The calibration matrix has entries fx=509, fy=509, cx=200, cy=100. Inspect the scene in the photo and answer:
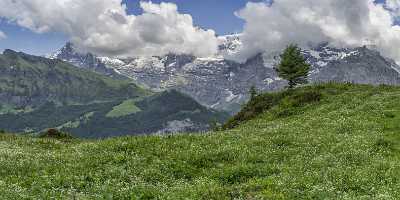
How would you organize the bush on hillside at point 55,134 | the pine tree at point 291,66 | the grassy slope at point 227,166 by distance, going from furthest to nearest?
the pine tree at point 291,66
the bush on hillside at point 55,134
the grassy slope at point 227,166

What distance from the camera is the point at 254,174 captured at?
24641 millimetres

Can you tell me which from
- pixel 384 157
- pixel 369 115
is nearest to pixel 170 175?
pixel 384 157

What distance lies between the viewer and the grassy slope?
65.2ft

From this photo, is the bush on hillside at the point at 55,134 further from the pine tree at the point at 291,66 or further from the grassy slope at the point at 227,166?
the pine tree at the point at 291,66

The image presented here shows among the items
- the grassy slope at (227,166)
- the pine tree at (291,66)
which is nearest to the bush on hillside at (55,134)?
the grassy slope at (227,166)

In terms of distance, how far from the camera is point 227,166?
86.5 ft

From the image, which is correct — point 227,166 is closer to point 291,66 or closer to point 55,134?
point 55,134

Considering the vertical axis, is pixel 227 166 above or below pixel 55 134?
below

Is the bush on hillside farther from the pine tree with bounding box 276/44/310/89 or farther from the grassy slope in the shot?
the pine tree with bounding box 276/44/310/89

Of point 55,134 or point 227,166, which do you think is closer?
point 227,166

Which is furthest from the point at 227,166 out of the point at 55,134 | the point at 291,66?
the point at 291,66

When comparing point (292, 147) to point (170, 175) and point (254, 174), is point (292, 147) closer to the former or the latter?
point (254, 174)

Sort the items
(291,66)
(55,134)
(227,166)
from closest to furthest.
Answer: (227,166)
(55,134)
(291,66)

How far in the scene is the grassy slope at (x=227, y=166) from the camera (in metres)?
19.9
